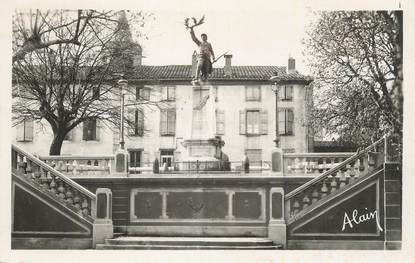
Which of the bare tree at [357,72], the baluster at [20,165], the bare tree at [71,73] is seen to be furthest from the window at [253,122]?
the baluster at [20,165]

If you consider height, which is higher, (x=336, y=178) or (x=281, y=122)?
(x=281, y=122)

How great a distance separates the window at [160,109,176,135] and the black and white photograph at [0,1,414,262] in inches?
349

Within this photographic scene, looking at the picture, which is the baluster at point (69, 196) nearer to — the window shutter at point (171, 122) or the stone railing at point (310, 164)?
the stone railing at point (310, 164)

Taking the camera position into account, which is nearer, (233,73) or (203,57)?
(203,57)

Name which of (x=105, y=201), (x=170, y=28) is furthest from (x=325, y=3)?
(x=105, y=201)

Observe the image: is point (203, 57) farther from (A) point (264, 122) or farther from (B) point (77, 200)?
(A) point (264, 122)

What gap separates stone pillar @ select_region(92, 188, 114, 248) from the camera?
46.4 ft

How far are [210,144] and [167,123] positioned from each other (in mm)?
11339

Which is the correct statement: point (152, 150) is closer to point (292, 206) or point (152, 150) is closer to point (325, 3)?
point (292, 206)

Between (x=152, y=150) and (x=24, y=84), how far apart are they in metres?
11.1

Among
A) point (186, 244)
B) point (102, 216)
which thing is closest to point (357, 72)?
point (186, 244)

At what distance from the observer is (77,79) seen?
59.9 ft

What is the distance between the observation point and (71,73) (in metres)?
17.8

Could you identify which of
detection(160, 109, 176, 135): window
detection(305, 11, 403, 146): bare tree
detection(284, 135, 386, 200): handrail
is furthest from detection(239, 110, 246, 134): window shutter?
detection(284, 135, 386, 200): handrail
